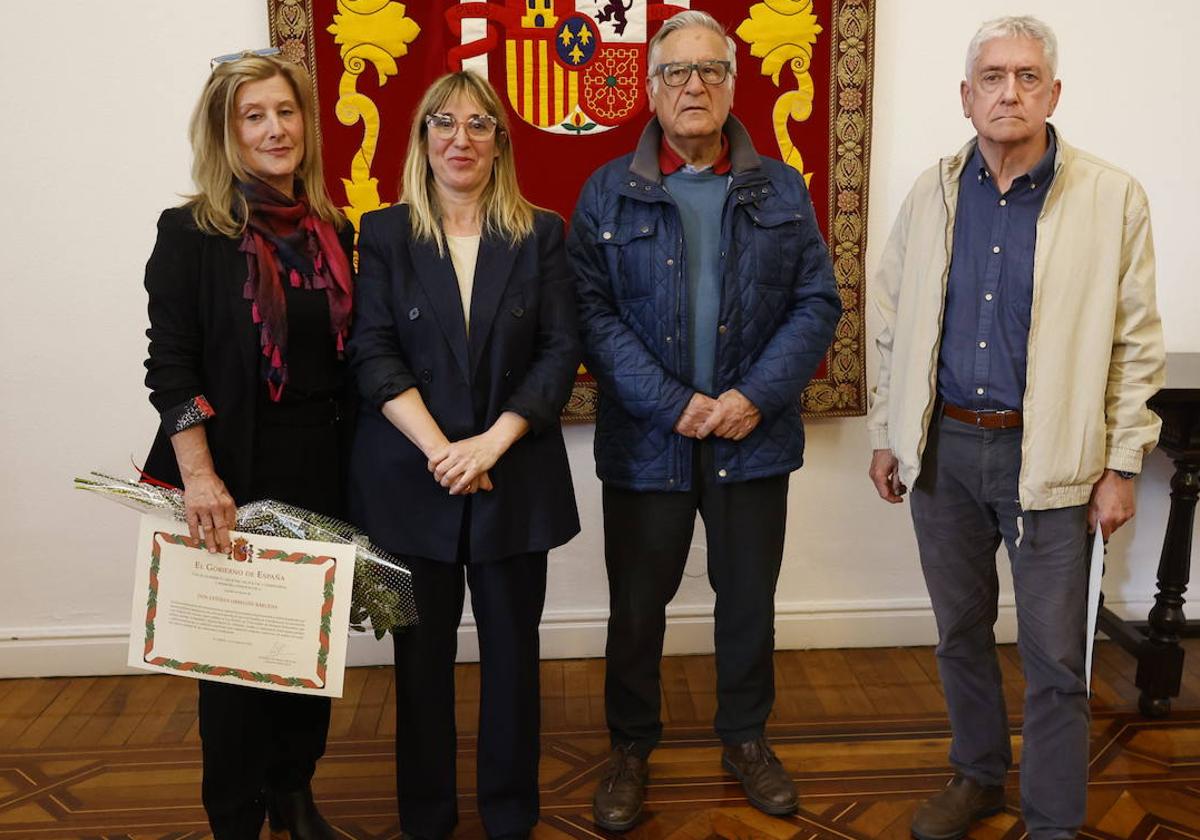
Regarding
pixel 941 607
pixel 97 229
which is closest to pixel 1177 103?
pixel 941 607

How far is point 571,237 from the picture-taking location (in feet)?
8.30

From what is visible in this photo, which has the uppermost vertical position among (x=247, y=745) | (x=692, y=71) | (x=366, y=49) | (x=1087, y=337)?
(x=366, y=49)

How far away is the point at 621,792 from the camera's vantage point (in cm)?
261

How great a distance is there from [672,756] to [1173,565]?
150 centimetres

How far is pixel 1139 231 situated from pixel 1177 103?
56.2 inches

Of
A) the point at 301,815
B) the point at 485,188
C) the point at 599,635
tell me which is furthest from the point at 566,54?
the point at 301,815

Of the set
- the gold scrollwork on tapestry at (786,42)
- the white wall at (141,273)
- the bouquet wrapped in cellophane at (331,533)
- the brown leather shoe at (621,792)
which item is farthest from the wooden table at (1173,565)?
the bouquet wrapped in cellophane at (331,533)

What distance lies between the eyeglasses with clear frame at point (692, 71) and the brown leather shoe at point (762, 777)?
1.53m

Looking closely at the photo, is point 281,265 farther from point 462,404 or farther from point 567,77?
point 567,77

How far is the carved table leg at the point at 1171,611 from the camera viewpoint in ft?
10.0

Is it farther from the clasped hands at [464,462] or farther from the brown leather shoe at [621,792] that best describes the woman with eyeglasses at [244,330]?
the brown leather shoe at [621,792]

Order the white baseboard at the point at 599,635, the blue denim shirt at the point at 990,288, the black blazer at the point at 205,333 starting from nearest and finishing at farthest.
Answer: the black blazer at the point at 205,333 → the blue denim shirt at the point at 990,288 → the white baseboard at the point at 599,635

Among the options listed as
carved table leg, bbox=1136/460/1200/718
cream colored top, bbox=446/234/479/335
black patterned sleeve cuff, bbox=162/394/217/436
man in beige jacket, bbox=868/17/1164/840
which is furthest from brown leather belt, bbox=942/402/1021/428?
black patterned sleeve cuff, bbox=162/394/217/436

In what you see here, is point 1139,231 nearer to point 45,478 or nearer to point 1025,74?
point 1025,74
